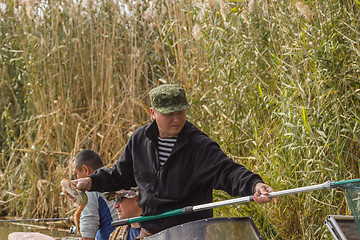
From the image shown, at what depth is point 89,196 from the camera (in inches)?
161

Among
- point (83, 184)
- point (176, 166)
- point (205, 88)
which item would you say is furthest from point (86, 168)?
point (205, 88)

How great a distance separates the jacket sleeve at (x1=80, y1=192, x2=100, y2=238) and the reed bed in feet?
3.55

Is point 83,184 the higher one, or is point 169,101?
point 169,101

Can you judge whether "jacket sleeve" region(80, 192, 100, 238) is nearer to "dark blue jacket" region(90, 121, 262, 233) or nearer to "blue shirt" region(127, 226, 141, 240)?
"blue shirt" region(127, 226, 141, 240)

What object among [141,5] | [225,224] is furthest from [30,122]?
[225,224]

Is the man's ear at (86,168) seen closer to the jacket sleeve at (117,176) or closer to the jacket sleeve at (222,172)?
the jacket sleeve at (117,176)

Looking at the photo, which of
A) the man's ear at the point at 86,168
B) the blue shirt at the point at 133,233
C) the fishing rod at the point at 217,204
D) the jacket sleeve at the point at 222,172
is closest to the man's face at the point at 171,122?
the jacket sleeve at the point at 222,172

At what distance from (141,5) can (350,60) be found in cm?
318

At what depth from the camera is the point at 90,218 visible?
160 inches

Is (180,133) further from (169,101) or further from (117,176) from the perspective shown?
(117,176)

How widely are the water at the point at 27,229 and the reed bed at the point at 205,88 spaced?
0.15 metres

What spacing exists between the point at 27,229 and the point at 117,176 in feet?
10.4

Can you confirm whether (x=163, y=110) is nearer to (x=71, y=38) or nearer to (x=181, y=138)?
(x=181, y=138)

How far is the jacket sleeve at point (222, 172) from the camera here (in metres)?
3.02
